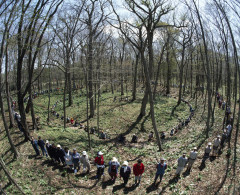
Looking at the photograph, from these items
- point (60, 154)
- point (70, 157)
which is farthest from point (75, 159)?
point (60, 154)

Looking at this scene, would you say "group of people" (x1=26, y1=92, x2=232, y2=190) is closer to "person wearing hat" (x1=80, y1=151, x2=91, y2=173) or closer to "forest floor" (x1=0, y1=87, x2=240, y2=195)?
"person wearing hat" (x1=80, y1=151, x2=91, y2=173)

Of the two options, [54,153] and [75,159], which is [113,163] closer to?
[75,159]

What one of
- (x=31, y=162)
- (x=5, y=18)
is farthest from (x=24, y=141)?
(x=5, y=18)

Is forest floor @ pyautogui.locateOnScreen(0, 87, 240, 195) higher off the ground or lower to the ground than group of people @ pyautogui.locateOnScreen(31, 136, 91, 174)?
lower

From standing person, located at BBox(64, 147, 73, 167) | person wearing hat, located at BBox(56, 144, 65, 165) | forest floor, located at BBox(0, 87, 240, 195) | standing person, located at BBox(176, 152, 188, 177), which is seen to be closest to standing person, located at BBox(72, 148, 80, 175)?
standing person, located at BBox(64, 147, 73, 167)

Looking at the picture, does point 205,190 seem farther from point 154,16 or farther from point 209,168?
point 154,16

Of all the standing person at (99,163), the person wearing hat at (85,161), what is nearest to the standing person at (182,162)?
the standing person at (99,163)

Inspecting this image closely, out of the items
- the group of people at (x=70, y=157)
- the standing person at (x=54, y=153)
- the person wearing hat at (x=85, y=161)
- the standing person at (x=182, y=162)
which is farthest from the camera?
the standing person at (x=54, y=153)

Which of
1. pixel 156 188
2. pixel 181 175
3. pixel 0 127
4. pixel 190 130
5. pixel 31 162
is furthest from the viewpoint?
pixel 190 130

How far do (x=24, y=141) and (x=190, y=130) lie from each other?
13.5 metres

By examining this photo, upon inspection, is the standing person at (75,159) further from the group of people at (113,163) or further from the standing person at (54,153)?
the standing person at (54,153)

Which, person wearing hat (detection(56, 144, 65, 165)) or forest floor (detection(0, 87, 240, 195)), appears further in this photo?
person wearing hat (detection(56, 144, 65, 165))

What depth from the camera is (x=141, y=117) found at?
19703mm

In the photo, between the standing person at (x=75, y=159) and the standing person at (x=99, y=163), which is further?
the standing person at (x=75, y=159)
